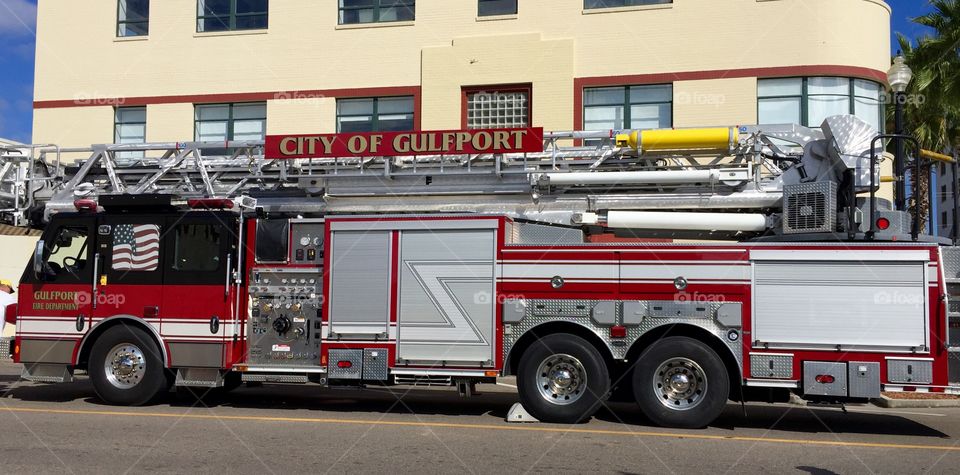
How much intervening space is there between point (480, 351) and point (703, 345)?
2.53 metres

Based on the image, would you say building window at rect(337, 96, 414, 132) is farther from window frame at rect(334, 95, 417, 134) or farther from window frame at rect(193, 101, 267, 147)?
window frame at rect(193, 101, 267, 147)

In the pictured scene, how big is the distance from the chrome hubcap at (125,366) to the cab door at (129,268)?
17.0 inches

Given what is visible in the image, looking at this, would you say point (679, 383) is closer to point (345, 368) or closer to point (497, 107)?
point (345, 368)

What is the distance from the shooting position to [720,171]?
1048 cm

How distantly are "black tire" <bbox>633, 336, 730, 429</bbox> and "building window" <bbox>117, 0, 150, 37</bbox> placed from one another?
17642 mm

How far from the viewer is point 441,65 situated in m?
20.4

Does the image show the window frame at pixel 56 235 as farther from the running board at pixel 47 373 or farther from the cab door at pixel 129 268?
the running board at pixel 47 373

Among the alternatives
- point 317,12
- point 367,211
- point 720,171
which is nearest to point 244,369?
point 367,211

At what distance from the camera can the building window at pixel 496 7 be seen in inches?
803

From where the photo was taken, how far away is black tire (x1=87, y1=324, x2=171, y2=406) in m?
11.4

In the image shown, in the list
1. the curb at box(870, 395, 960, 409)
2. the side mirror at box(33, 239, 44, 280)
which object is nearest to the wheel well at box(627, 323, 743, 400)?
the curb at box(870, 395, 960, 409)

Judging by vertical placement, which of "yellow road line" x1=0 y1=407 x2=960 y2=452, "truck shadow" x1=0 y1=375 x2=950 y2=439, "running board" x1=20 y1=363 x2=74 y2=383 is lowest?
"truck shadow" x1=0 y1=375 x2=950 y2=439

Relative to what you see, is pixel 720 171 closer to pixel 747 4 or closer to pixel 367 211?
pixel 367 211

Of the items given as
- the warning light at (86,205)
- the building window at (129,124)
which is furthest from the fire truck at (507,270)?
the building window at (129,124)
